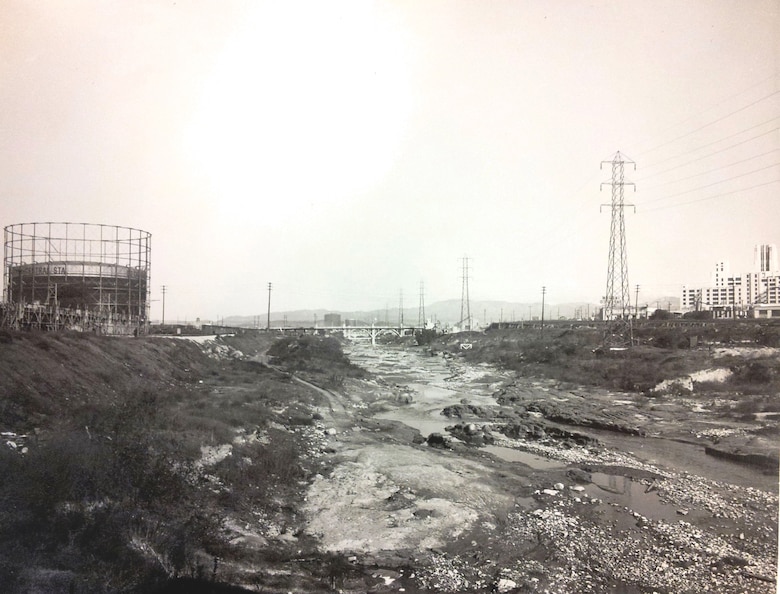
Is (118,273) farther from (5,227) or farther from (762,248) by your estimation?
(762,248)

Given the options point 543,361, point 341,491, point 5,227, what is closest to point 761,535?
point 341,491

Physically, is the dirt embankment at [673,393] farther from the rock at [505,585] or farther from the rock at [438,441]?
the rock at [505,585]

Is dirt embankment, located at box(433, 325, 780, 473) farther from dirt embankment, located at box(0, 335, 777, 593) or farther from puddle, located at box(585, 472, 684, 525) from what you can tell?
puddle, located at box(585, 472, 684, 525)

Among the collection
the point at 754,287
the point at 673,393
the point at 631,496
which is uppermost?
the point at 754,287

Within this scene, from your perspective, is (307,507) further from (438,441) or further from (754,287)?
(754,287)

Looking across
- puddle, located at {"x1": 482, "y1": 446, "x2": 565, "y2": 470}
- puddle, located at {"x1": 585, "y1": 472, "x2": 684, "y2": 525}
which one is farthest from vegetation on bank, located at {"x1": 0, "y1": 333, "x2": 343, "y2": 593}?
puddle, located at {"x1": 585, "y1": 472, "x2": 684, "y2": 525}

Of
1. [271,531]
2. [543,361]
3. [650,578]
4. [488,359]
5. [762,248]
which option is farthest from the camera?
[488,359]

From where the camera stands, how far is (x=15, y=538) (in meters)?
5.25

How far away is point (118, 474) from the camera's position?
247 inches

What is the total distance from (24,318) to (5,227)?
5.00 meters

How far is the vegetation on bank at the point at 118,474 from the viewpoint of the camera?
5242 mm

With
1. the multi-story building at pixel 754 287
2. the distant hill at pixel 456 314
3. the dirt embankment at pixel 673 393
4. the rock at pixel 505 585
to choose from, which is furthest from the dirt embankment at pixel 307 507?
the distant hill at pixel 456 314

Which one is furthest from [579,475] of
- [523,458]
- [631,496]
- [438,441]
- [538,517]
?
[438,441]

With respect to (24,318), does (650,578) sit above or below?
below
